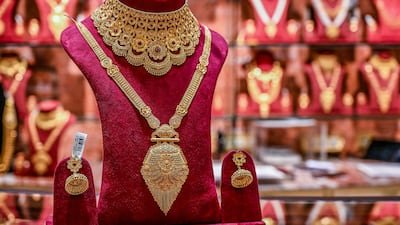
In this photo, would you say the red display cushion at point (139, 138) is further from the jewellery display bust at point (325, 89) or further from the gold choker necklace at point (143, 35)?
the jewellery display bust at point (325, 89)

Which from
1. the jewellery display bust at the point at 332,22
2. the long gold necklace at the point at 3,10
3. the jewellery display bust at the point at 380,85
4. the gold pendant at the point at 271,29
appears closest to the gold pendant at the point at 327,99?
the jewellery display bust at the point at 380,85

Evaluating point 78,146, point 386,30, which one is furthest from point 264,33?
point 78,146

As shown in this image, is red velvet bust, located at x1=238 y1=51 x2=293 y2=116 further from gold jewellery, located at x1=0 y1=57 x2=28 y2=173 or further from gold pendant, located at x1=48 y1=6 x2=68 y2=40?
gold jewellery, located at x1=0 y1=57 x2=28 y2=173

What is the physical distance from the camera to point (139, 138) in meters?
1.26

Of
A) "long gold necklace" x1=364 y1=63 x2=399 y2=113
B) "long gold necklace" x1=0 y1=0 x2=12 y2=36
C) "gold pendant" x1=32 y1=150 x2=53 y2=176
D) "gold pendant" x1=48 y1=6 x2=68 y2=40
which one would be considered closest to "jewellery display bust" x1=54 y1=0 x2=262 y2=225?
"gold pendant" x1=32 y1=150 x2=53 y2=176

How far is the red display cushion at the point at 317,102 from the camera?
3.22 m

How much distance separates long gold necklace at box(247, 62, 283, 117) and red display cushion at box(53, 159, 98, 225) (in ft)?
6.77

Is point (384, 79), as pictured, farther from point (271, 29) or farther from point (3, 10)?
point (3, 10)

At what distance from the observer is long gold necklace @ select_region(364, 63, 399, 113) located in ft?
10.6

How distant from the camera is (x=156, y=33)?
130cm

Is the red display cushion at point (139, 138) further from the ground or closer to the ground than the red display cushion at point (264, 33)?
closer to the ground

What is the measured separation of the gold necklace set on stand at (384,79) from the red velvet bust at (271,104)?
439mm

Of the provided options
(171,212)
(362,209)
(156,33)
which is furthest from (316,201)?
(156,33)

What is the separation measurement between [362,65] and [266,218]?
195 cm
